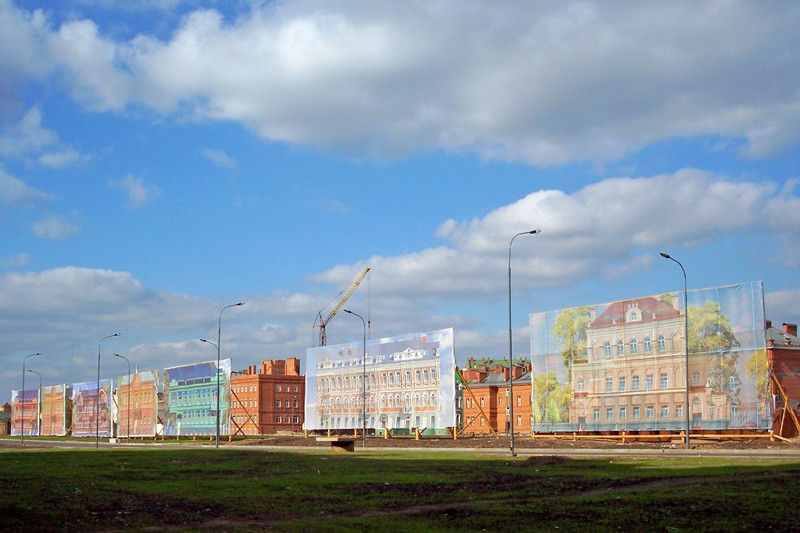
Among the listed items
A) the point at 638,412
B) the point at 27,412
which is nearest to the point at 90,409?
the point at 27,412

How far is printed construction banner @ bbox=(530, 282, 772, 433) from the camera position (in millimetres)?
63625

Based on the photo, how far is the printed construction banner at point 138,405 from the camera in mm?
140125

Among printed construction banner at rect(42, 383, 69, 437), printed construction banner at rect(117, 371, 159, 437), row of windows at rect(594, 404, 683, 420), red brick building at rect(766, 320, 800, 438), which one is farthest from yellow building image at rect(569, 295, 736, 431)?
printed construction banner at rect(42, 383, 69, 437)

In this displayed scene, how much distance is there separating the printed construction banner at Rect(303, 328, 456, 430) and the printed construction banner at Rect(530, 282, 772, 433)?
11.4m

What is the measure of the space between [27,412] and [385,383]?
12296cm

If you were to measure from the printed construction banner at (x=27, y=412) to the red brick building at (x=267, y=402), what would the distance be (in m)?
59.0

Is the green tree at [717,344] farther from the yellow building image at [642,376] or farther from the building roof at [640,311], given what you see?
the building roof at [640,311]

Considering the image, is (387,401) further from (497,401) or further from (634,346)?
(497,401)

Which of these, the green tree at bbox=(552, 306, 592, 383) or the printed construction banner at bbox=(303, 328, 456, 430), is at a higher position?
the green tree at bbox=(552, 306, 592, 383)

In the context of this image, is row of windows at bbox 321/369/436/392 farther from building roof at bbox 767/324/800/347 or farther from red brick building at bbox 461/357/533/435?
building roof at bbox 767/324/800/347

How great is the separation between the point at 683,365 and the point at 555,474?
4021cm

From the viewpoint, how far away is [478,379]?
149375 mm

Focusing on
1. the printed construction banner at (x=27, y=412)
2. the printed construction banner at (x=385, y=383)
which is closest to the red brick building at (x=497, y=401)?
the printed construction banner at (x=385, y=383)

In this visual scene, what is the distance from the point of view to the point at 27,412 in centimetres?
18912
